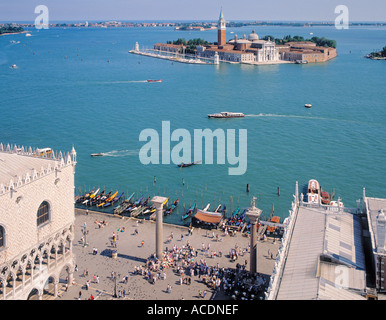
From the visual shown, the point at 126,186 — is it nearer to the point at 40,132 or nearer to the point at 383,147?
the point at 40,132

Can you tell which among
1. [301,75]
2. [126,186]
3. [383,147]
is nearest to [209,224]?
[126,186]

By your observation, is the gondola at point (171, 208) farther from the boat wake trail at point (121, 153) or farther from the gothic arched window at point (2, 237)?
the gothic arched window at point (2, 237)

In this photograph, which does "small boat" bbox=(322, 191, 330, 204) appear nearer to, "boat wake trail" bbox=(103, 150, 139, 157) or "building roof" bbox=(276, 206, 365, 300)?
"building roof" bbox=(276, 206, 365, 300)

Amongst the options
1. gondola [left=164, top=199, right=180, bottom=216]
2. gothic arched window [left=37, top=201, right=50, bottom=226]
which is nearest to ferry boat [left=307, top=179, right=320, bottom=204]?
gondola [left=164, top=199, right=180, bottom=216]

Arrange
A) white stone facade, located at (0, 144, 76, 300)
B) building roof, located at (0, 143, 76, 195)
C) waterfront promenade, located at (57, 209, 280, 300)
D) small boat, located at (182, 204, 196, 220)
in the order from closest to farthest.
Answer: white stone facade, located at (0, 144, 76, 300), building roof, located at (0, 143, 76, 195), waterfront promenade, located at (57, 209, 280, 300), small boat, located at (182, 204, 196, 220)

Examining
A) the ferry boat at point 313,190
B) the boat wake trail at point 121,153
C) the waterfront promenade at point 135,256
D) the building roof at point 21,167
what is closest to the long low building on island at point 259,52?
the boat wake trail at point 121,153

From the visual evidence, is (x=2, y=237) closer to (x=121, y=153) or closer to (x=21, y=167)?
(x=21, y=167)

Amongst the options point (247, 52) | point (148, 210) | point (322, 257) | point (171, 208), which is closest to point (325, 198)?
point (171, 208)
